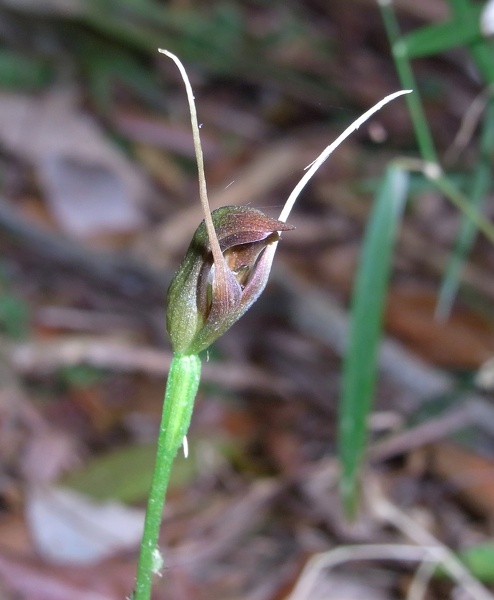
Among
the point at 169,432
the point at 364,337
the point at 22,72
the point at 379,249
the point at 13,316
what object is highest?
the point at 22,72

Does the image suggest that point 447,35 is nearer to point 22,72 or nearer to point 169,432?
point 169,432

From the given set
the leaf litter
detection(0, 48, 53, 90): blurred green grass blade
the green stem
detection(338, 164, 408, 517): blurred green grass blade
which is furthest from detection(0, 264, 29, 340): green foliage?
the green stem

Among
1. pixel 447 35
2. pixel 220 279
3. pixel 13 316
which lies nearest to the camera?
pixel 220 279

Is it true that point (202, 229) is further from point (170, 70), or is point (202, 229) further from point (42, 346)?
point (170, 70)

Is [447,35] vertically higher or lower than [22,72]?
lower

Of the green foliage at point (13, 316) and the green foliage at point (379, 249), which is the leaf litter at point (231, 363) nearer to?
the green foliage at point (13, 316)

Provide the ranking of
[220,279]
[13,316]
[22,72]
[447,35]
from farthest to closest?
1. [22,72]
2. [13,316]
3. [447,35]
4. [220,279]

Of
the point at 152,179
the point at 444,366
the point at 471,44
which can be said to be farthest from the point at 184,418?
the point at 152,179

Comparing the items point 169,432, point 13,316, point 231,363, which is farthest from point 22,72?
point 169,432
